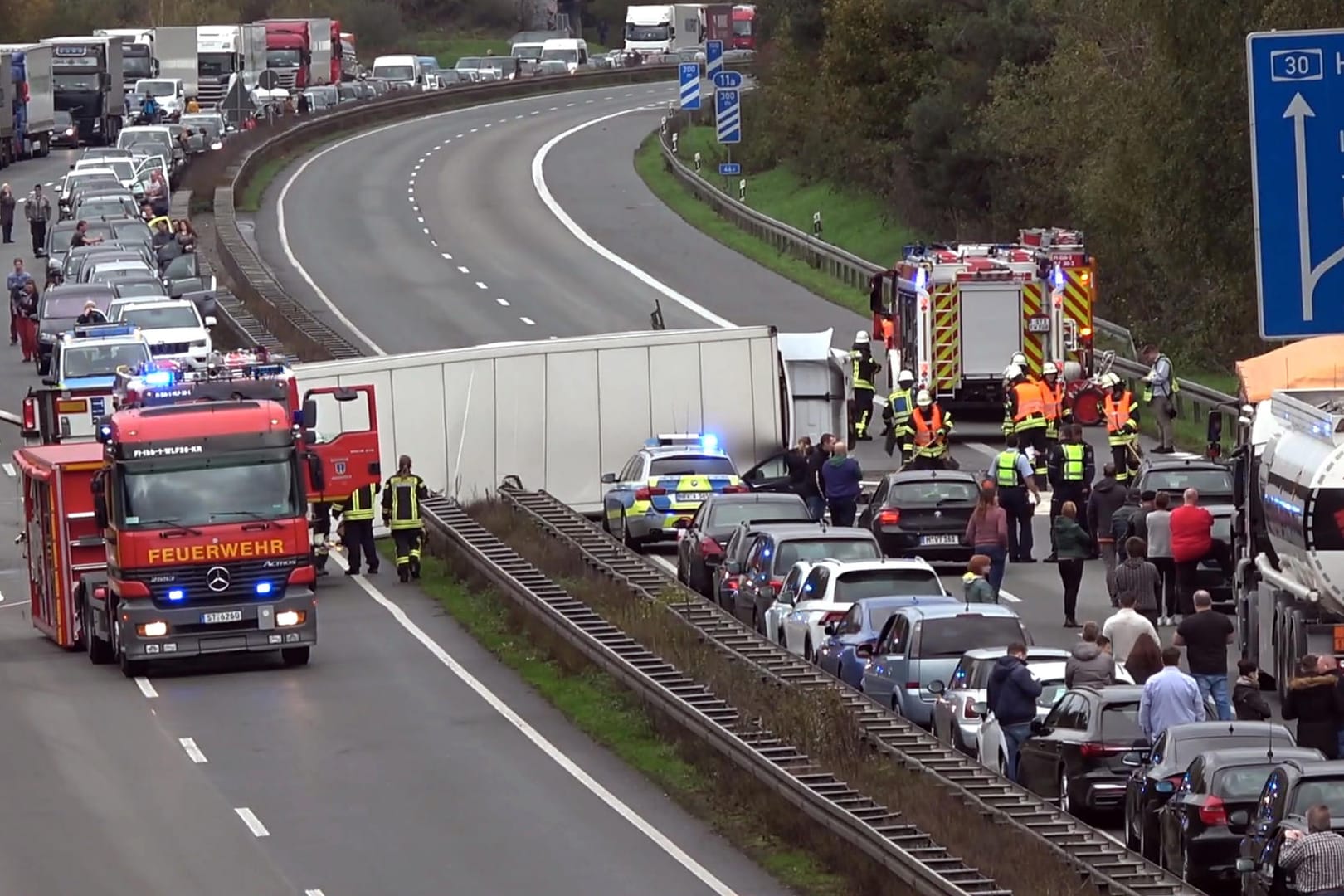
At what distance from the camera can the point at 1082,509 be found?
32469 mm

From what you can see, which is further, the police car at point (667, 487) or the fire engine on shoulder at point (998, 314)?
the fire engine on shoulder at point (998, 314)

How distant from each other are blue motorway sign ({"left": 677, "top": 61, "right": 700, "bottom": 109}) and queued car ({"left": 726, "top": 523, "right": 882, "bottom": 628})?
158 ft

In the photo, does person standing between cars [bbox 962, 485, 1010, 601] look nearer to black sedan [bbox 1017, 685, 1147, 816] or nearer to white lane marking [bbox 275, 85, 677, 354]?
black sedan [bbox 1017, 685, 1147, 816]

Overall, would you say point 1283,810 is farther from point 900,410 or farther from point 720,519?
point 900,410

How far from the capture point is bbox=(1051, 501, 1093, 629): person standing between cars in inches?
1081

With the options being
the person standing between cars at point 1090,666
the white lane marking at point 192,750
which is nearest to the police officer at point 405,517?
the white lane marking at point 192,750

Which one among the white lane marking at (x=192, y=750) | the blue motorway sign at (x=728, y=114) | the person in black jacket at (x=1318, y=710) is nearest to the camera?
the person in black jacket at (x=1318, y=710)

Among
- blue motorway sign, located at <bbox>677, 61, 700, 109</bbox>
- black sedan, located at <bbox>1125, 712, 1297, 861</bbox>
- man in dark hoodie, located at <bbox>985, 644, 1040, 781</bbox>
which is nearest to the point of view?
black sedan, located at <bbox>1125, 712, 1297, 861</bbox>

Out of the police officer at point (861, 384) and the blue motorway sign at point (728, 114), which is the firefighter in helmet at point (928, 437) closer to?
the police officer at point (861, 384)

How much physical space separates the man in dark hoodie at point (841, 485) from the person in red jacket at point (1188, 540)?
22.7 feet

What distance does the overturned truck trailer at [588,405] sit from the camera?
39.7 metres

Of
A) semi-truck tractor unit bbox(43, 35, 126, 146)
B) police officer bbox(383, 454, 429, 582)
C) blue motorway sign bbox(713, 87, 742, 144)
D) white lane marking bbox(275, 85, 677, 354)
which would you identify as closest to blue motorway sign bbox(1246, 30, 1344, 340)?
police officer bbox(383, 454, 429, 582)

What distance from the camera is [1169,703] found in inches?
742

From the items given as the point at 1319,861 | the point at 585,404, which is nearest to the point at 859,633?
the point at 1319,861
